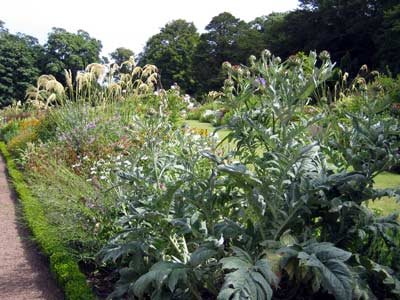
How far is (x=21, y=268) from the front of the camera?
429 cm

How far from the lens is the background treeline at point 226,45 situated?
28616 millimetres

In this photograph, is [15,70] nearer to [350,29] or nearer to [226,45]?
[226,45]

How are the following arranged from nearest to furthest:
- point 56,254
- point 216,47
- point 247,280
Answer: point 247,280
point 56,254
point 216,47

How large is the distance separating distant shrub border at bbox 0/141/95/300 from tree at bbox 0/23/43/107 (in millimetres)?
40577

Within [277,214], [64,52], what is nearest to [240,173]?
[277,214]

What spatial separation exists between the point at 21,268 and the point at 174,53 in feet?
143

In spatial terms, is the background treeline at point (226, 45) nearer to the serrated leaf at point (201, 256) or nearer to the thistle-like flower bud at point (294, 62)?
the thistle-like flower bud at point (294, 62)

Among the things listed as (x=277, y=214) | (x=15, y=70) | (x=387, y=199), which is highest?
(x=15, y=70)

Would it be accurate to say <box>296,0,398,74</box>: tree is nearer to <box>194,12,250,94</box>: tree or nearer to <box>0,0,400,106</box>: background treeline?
<box>0,0,400,106</box>: background treeline

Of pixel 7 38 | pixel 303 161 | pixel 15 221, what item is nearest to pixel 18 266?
pixel 15 221

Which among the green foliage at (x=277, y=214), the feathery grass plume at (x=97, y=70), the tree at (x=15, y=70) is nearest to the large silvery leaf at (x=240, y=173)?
the green foliage at (x=277, y=214)

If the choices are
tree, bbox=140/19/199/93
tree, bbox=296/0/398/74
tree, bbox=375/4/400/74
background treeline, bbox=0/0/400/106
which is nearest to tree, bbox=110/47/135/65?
background treeline, bbox=0/0/400/106

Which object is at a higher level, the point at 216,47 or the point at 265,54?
the point at 216,47

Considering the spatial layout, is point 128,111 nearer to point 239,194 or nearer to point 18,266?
point 18,266
